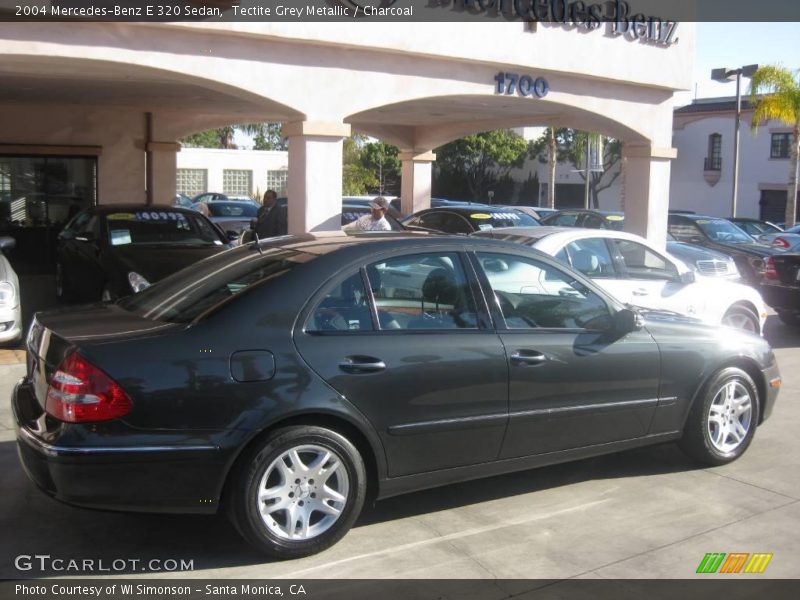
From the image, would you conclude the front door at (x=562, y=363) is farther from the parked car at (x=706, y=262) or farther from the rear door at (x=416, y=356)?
the parked car at (x=706, y=262)

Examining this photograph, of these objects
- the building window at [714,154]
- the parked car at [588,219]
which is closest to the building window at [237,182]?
the building window at [714,154]

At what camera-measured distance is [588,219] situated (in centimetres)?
1819

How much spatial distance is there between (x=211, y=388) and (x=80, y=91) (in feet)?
37.2

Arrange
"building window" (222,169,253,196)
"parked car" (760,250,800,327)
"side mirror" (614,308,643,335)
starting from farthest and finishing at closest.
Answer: "building window" (222,169,253,196) < "parked car" (760,250,800,327) < "side mirror" (614,308,643,335)

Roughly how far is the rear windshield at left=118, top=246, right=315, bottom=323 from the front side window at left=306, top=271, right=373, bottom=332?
0.86ft

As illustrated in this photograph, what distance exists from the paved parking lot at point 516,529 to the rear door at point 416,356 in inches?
17.7

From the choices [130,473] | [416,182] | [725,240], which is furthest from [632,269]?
[416,182]

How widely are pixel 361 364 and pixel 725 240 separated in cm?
1410

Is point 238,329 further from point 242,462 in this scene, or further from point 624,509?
point 624,509

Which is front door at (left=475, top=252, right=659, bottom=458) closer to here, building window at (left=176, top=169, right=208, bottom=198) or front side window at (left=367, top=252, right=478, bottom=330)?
front side window at (left=367, top=252, right=478, bottom=330)

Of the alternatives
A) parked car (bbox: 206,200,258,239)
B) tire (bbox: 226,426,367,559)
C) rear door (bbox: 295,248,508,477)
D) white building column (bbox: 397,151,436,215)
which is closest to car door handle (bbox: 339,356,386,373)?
rear door (bbox: 295,248,508,477)

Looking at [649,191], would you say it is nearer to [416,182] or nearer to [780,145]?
[416,182]

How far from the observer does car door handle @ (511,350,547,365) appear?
16.4 feet

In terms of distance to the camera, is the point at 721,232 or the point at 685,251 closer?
the point at 685,251
